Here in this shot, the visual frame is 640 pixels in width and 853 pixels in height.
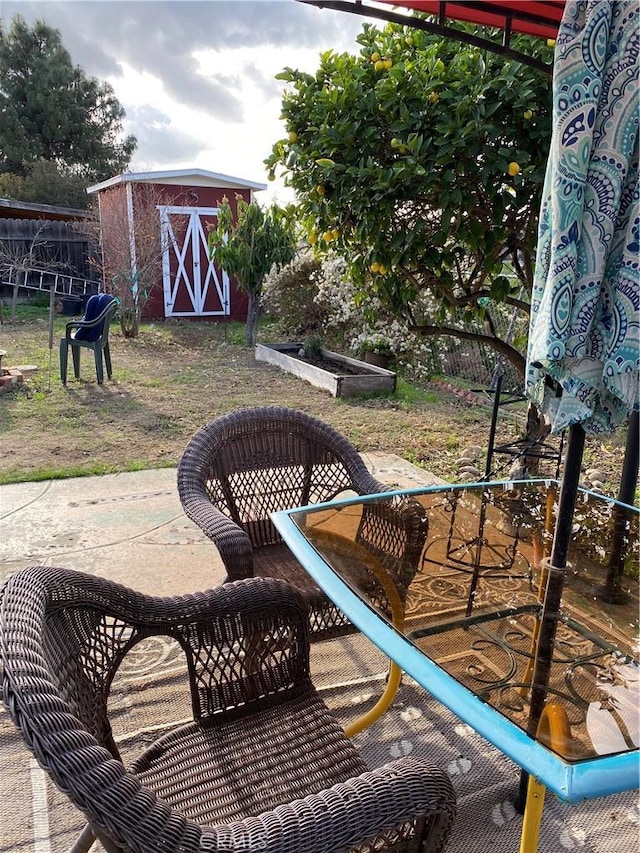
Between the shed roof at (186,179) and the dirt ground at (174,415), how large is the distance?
14.2 ft

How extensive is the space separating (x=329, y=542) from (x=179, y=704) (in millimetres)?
839

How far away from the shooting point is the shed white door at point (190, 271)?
1184cm

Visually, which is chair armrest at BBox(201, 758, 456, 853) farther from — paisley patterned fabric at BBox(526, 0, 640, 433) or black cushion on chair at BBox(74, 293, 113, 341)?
black cushion on chair at BBox(74, 293, 113, 341)

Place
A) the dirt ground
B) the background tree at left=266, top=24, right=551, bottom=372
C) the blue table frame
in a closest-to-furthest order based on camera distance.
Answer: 1. the blue table frame
2. the background tree at left=266, top=24, right=551, bottom=372
3. the dirt ground

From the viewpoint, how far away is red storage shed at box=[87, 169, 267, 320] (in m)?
10.7

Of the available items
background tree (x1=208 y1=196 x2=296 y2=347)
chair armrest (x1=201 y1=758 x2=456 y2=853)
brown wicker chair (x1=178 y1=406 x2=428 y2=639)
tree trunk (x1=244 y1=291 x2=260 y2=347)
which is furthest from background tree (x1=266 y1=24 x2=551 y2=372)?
tree trunk (x1=244 y1=291 x2=260 y2=347)

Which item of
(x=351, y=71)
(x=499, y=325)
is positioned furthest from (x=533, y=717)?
(x=499, y=325)

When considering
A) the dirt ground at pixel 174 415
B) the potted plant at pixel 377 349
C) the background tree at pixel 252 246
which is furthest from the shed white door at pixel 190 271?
the potted plant at pixel 377 349

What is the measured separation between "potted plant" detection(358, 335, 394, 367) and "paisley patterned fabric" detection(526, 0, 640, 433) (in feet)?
21.1

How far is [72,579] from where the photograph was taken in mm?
1289

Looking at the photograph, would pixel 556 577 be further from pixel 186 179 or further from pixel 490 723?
pixel 186 179

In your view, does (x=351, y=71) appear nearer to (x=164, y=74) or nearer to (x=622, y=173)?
(x=164, y=74)

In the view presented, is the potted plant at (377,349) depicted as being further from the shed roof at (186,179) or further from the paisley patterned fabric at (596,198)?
the paisley patterned fabric at (596,198)

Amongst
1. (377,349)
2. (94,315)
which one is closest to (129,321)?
(94,315)
